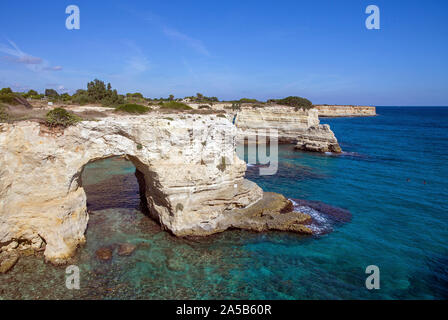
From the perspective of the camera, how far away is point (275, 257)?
39.8 ft

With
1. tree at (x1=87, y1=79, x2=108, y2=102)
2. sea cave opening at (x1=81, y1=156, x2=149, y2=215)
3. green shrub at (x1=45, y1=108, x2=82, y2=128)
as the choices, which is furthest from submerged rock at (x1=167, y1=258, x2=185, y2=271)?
tree at (x1=87, y1=79, x2=108, y2=102)

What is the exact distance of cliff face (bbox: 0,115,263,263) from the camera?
10.8 meters

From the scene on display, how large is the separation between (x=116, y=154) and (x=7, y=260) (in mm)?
6188

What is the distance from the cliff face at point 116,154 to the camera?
1084 cm

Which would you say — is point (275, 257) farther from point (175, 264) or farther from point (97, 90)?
point (97, 90)

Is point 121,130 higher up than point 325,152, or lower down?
higher up

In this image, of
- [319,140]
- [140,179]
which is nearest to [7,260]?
[140,179]

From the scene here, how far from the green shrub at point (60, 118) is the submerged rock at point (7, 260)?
5878 millimetres

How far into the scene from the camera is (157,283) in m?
10.0

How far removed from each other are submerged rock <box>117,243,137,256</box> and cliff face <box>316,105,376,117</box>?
12763 centimetres

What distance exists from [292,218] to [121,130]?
1098cm

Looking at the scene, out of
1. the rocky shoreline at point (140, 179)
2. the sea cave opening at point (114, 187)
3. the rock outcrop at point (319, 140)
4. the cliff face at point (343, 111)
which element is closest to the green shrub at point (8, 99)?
the rocky shoreline at point (140, 179)

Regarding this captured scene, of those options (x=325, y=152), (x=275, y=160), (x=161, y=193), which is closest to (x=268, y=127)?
(x=325, y=152)
